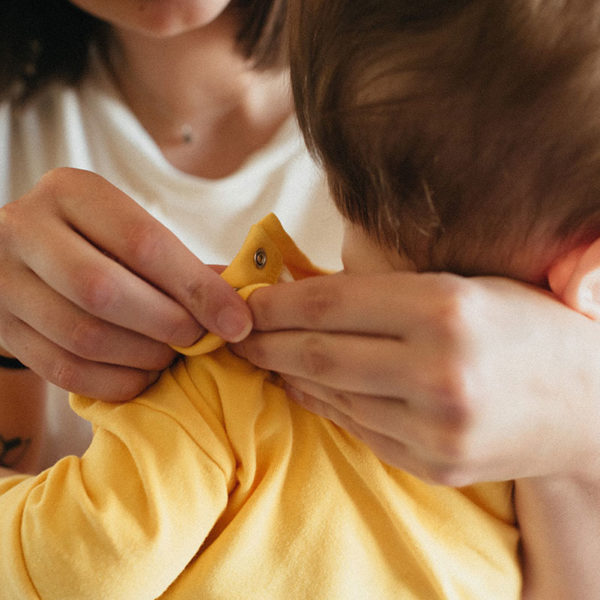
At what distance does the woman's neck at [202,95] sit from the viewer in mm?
1102

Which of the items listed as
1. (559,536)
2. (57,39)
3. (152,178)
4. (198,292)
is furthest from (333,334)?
(57,39)

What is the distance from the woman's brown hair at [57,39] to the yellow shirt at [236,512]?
59 centimetres

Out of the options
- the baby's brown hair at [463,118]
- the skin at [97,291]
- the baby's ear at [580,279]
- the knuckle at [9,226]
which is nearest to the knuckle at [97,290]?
the skin at [97,291]

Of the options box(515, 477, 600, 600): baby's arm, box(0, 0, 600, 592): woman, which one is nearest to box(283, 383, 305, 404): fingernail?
box(0, 0, 600, 592): woman

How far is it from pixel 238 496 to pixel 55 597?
0.17 meters

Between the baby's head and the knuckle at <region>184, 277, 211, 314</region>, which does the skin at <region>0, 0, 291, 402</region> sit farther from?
the baby's head

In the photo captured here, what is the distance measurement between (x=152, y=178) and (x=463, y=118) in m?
0.69

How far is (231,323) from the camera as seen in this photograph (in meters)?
0.55

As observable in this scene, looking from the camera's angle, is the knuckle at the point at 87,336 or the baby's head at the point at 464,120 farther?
the knuckle at the point at 87,336

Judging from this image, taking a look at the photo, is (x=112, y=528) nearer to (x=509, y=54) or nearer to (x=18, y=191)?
(x=509, y=54)

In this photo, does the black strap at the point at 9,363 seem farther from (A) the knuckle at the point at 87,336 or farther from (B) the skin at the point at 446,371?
(B) the skin at the point at 446,371

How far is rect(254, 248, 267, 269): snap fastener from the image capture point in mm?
645

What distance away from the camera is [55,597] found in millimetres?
524

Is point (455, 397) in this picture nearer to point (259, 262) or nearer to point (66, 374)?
point (259, 262)
